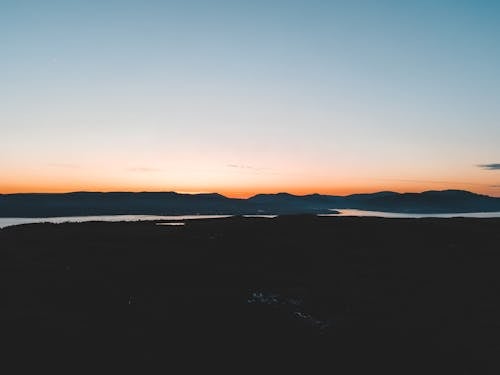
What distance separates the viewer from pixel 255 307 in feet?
63.1

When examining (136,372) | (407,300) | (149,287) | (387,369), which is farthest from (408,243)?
(136,372)

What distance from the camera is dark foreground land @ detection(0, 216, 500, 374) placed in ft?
46.0

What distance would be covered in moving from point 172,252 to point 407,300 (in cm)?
1734

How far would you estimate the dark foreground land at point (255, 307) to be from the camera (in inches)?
551

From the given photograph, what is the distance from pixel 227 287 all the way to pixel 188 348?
320 inches

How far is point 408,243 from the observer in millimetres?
36594

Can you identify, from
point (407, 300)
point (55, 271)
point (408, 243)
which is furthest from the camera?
point (408, 243)

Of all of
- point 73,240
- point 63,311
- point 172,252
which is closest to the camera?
point 63,311

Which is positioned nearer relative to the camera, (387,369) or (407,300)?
(387,369)

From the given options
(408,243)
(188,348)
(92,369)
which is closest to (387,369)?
(188,348)

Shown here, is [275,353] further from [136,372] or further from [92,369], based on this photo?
[92,369]

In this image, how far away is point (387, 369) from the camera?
43.7ft

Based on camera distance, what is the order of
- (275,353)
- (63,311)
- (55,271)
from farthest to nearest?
1. (55,271)
2. (63,311)
3. (275,353)

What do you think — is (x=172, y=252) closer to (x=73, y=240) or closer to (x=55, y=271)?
(x=55, y=271)
